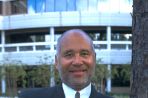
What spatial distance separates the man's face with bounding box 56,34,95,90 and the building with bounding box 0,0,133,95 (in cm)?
4334

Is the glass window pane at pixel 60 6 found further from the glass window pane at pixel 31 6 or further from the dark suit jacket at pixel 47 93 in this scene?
the dark suit jacket at pixel 47 93

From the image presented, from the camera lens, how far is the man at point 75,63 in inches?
82.1

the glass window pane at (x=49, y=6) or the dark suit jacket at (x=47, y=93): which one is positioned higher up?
the glass window pane at (x=49, y=6)

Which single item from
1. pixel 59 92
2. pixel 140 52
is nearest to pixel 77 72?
pixel 59 92

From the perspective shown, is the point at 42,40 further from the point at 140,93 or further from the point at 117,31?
the point at 140,93

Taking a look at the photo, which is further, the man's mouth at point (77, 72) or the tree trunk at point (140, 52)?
the tree trunk at point (140, 52)

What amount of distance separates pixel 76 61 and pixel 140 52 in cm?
166

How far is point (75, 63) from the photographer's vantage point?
2076mm

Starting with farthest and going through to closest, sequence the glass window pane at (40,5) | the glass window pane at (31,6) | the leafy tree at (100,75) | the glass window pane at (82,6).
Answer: the glass window pane at (31,6) → the glass window pane at (82,6) → the glass window pane at (40,5) → the leafy tree at (100,75)

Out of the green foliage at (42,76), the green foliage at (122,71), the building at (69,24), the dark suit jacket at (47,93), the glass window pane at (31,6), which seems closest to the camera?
the dark suit jacket at (47,93)

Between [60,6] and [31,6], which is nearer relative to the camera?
[60,6]

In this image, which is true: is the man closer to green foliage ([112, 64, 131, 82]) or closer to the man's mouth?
the man's mouth

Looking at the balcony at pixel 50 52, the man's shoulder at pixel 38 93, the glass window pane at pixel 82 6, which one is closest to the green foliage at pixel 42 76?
the balcony at pixel 50 52

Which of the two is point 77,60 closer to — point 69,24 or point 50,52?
point 50,52
